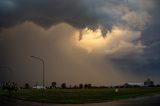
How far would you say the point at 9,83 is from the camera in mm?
151750

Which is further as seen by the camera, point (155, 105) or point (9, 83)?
point (9, 83)

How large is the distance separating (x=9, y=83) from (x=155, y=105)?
11024 cm

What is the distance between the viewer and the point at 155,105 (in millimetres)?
48250

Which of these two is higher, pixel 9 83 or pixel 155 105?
pixel 9 83
